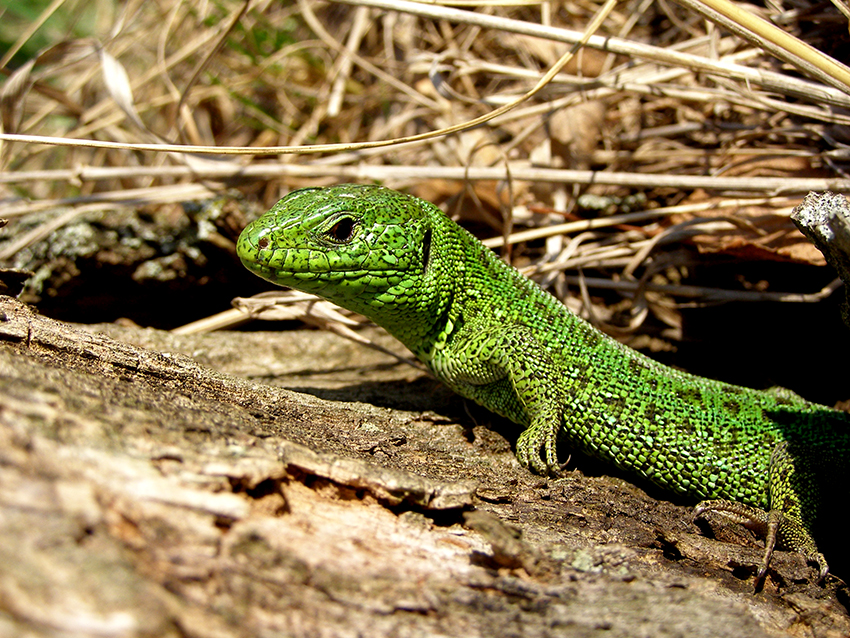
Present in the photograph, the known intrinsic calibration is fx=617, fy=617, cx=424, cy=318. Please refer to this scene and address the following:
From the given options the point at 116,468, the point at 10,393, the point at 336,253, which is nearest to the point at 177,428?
the point at 116,468

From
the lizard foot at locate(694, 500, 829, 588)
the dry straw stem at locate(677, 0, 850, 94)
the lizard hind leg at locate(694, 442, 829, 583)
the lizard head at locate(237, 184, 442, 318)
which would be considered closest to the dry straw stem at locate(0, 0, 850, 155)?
the dry straw stem at locate(677, 0, 850, 94)

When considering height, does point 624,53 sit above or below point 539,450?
above

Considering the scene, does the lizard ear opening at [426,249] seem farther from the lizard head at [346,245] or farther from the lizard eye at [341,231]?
the lizard eye at [341,231]

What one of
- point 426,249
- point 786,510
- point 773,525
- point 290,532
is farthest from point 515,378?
point 290,532

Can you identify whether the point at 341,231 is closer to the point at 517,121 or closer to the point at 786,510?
the point at 786,510

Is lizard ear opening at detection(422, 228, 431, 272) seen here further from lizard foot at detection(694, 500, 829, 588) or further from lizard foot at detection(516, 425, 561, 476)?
lizard foot at detection(694, 500, 829, 588)
